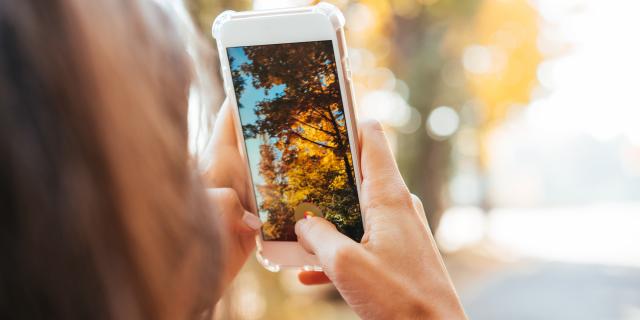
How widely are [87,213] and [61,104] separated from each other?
0.21 ft

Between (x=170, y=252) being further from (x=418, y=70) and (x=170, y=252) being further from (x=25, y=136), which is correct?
(x=418, y=70)

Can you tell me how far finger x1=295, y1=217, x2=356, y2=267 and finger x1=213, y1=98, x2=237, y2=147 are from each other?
0.14m

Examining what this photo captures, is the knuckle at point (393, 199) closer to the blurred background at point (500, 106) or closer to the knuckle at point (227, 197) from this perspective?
the knuckle at point (227, 197)

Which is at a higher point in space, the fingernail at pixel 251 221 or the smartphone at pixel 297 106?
the smartphone at pixel 297 106

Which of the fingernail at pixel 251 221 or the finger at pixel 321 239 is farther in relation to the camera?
the fingernail at pixel 251 221

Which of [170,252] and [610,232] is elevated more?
[170,252]

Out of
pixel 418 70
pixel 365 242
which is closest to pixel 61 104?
pixel 365 242

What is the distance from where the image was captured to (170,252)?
1.22 ft

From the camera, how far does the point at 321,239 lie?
25.6 inches

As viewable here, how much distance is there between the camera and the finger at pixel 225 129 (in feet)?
2.38

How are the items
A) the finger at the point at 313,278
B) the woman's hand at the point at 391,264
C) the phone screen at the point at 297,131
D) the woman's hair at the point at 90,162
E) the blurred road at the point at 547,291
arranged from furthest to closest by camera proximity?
1. the blurred road at the point at 547,291
2. the finger at the point at 313,278
3. the phone screen at the point at 297,131
4. the woman's hand at the point at 391,264
5. the woman's hair at the point at 90,162

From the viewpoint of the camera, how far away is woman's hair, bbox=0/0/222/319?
1.02 feet

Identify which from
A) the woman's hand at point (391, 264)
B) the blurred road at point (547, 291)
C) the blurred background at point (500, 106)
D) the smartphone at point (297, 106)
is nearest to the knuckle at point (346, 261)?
the woman's hand at point (391, 264)

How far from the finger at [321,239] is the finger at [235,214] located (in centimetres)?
6
